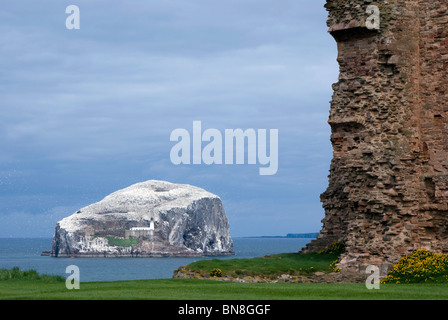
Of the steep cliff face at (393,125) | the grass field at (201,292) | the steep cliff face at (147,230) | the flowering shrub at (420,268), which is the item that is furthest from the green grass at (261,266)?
the steep cliff face at (147,230)

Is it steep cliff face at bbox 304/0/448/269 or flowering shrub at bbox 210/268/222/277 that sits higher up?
steep cliff face at bbox 304/0/448/269

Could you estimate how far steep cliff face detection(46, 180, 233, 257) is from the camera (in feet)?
555

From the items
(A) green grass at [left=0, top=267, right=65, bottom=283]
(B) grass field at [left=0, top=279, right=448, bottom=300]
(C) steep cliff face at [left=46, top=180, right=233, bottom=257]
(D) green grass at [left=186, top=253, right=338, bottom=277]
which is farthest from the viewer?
(C) steep cliff face at [left=46, top=180, right=233, bottom=257]

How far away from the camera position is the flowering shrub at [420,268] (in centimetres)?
2575

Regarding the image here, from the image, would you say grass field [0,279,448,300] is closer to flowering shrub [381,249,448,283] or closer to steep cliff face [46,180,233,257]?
flowering shrub [381,249,448,283]

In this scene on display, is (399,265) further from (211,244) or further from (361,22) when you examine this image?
(211,244)

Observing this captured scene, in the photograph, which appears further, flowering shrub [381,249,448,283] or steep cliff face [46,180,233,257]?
steep cliff face [46,180,233,257]

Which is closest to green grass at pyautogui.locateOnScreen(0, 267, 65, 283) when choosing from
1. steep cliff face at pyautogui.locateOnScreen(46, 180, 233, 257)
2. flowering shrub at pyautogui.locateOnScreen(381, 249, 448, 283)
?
flowering shrub at pyautogui.locateOnScreen(381, 249, 448, 283)

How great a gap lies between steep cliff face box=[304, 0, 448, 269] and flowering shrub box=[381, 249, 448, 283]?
58 centimetres

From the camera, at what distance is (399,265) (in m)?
27.6

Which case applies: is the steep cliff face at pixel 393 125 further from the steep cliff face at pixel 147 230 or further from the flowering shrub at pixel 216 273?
the steep cliff face at pixel 147 230

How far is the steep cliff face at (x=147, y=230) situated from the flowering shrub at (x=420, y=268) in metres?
140
